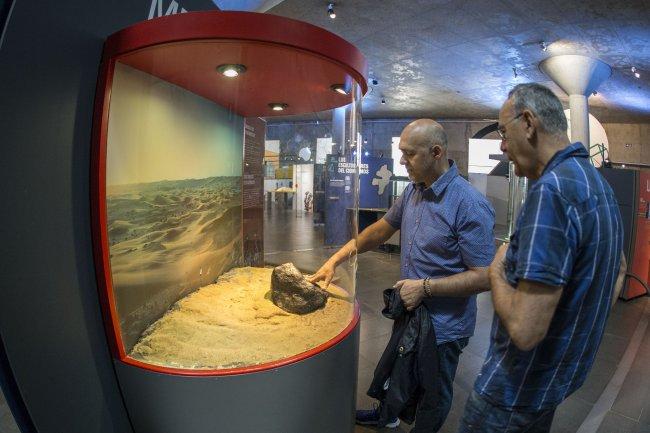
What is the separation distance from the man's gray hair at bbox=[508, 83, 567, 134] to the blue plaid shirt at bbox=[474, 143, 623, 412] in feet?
0.27

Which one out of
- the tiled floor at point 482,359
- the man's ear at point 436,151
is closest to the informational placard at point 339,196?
the tiled floor at point 482,359

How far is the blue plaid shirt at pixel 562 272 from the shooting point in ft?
3.33

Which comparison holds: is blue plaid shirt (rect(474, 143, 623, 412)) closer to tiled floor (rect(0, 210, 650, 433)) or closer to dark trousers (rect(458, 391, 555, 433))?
dark trousers (rect(458, 391, 555, 433))

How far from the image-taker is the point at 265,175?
7.14ft

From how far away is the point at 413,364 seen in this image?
5.95ft

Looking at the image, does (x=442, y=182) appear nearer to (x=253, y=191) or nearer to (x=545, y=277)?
(x=545, y=277)

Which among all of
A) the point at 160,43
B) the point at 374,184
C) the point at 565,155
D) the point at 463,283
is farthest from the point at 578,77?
the point at 160,43

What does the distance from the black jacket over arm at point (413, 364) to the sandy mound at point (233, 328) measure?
274 millimetres

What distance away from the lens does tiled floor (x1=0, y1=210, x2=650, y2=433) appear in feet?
7.50

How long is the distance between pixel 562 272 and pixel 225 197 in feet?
5.84

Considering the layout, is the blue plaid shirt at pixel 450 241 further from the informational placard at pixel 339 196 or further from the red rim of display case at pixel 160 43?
the red rim of display case at pixel 160 43

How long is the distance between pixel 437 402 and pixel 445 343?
277mm

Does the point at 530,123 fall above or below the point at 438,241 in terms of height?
above

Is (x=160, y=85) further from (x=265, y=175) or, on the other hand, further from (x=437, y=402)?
(x=437, y=402)
